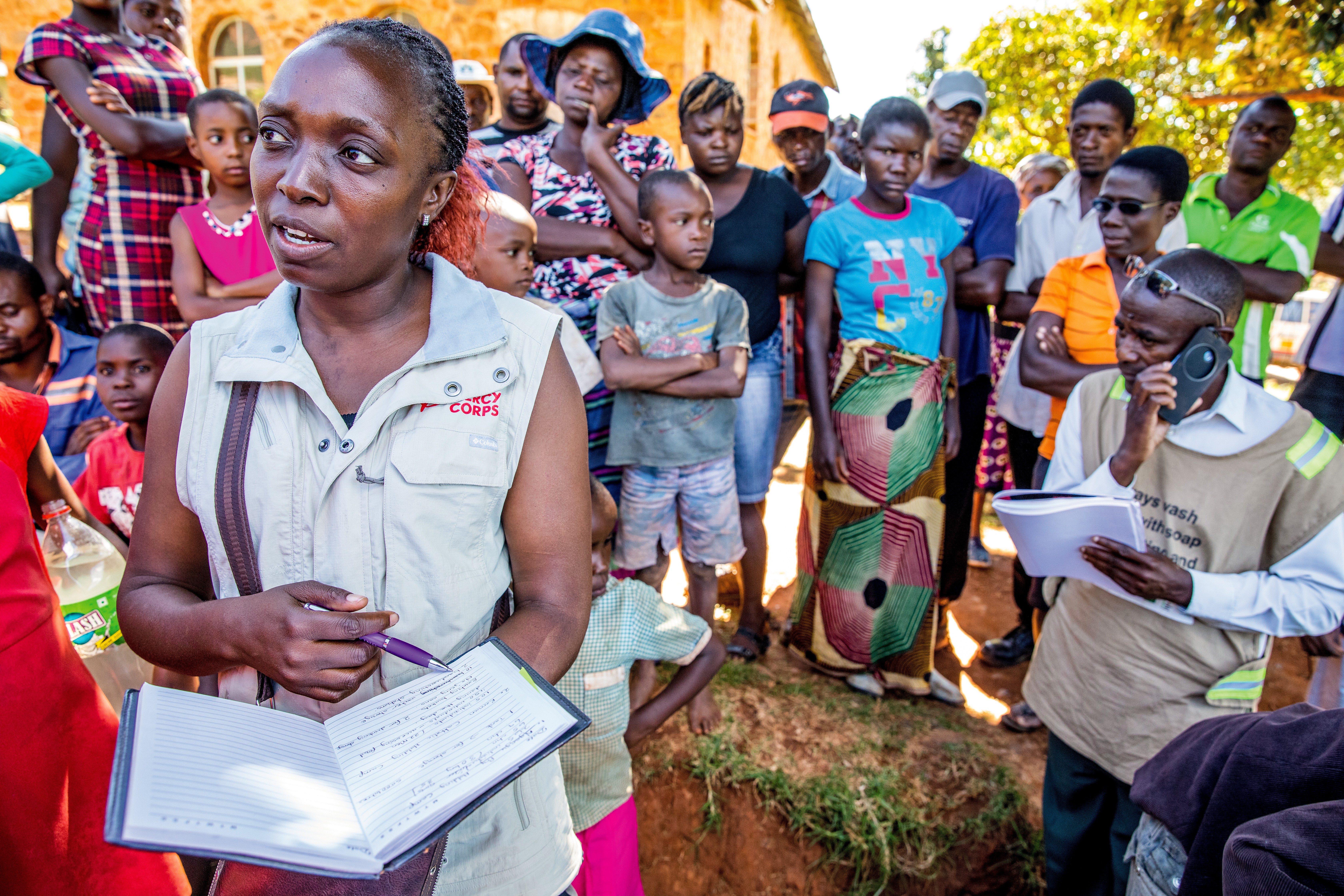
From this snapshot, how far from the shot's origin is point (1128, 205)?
271cm

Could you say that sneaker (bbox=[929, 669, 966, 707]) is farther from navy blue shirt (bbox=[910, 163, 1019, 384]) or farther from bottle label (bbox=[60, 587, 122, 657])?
bottle label (bbox=[60, 587, 122, 657])

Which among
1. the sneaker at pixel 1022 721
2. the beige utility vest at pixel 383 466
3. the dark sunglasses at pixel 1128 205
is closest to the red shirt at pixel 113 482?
the beige utility vest at pixel 383 466

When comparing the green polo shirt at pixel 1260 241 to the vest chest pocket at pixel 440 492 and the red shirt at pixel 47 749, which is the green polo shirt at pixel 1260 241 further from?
the red shirt at pixel 47 749

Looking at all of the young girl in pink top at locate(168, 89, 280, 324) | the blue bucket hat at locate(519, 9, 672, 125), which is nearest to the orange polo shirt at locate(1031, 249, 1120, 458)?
the blue bucket hat at locate(519, 9, 672, 125)

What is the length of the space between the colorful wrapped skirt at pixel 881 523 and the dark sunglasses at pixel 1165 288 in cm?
98

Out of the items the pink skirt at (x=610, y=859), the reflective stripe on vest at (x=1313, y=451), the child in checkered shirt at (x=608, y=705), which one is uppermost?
the reflective stripe on vest at (x=1313, y=451)

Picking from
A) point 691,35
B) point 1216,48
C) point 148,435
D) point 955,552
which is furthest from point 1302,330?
point 148,435

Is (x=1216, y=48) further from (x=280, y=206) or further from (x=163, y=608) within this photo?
(x=163, y=608)

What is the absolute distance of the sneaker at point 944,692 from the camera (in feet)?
10.5

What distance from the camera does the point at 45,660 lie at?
1272mm

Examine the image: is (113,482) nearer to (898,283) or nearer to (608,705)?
(608,705)

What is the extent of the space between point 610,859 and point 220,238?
248 centimetres

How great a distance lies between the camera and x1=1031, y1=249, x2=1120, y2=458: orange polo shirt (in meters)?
2.78

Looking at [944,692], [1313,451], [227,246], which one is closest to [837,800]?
[944,692]
